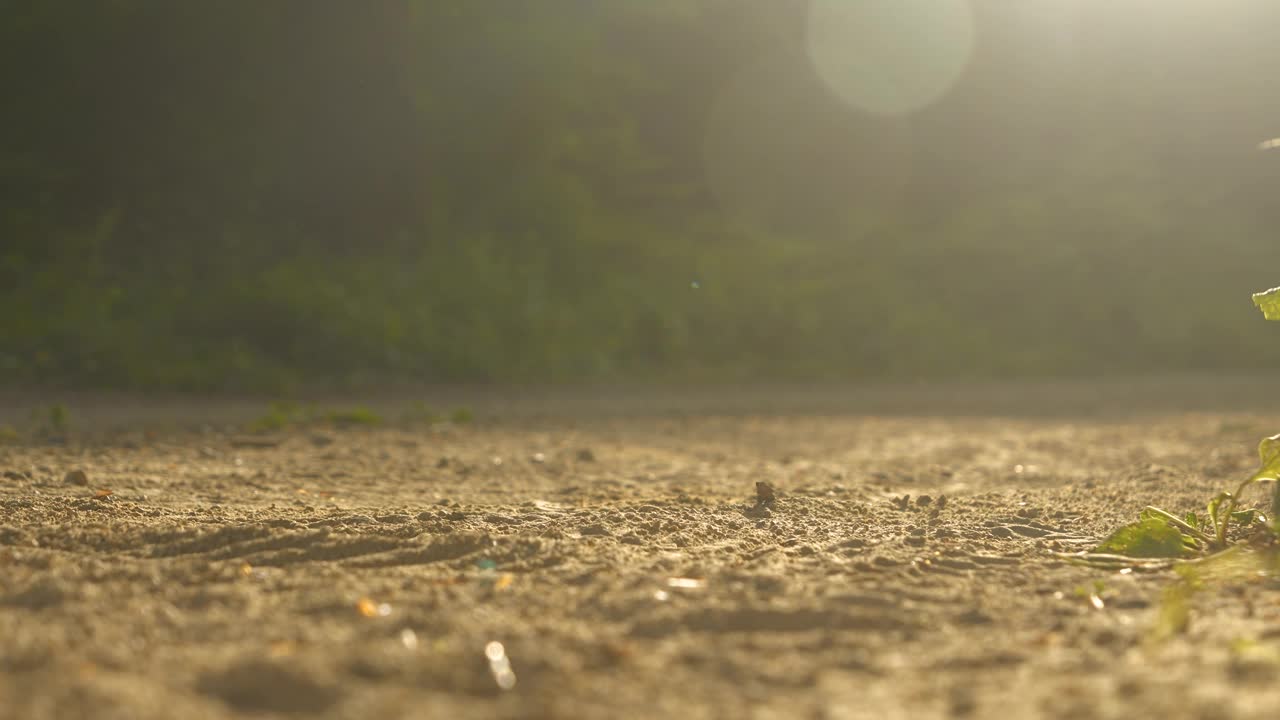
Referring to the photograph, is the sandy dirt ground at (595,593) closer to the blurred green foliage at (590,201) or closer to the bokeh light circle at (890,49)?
the blurred green foliage at (590,201)

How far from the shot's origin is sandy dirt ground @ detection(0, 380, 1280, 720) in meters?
1.72

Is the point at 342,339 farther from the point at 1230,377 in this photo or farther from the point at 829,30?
the point at 1230,377

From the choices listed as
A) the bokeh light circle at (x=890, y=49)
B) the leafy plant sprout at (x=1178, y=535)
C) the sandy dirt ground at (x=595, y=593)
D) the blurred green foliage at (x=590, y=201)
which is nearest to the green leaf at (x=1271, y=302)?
the leafy plant sprout at (x=1178, y=535)

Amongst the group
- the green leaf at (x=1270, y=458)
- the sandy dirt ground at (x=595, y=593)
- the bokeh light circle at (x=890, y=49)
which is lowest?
the sandy dirt ground at (x=595, y=593)

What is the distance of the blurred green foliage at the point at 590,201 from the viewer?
11.5 meters

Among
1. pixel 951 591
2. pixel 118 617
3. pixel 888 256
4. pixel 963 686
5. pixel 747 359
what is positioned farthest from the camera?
pixel 888 256

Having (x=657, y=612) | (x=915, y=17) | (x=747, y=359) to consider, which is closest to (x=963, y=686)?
(x=657, y=612)

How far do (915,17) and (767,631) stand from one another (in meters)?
16.3

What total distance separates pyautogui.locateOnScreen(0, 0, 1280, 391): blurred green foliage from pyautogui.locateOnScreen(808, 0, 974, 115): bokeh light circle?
330 mm

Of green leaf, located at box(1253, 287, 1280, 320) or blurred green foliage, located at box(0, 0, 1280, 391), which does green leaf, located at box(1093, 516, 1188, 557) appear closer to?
green leaf, located at box(1253, 287, 1280, 320)

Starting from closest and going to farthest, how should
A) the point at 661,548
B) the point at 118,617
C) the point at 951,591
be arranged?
1. the point at 118,617
2. the point at 951,591
3. the point at 661,548

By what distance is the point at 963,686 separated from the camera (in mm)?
1796

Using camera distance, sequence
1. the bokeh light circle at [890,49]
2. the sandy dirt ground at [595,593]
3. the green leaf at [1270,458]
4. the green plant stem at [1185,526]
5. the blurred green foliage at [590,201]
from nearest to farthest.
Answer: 1. the sandy dirt ground at [595,593]
2. the green leaf at [1270,458]
3. the green plant stem at [1185,526]
4. the blurred green foliage at [590,201]
5. the bokeh light circle at [890,49]

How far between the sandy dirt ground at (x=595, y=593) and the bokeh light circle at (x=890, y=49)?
11.8m
